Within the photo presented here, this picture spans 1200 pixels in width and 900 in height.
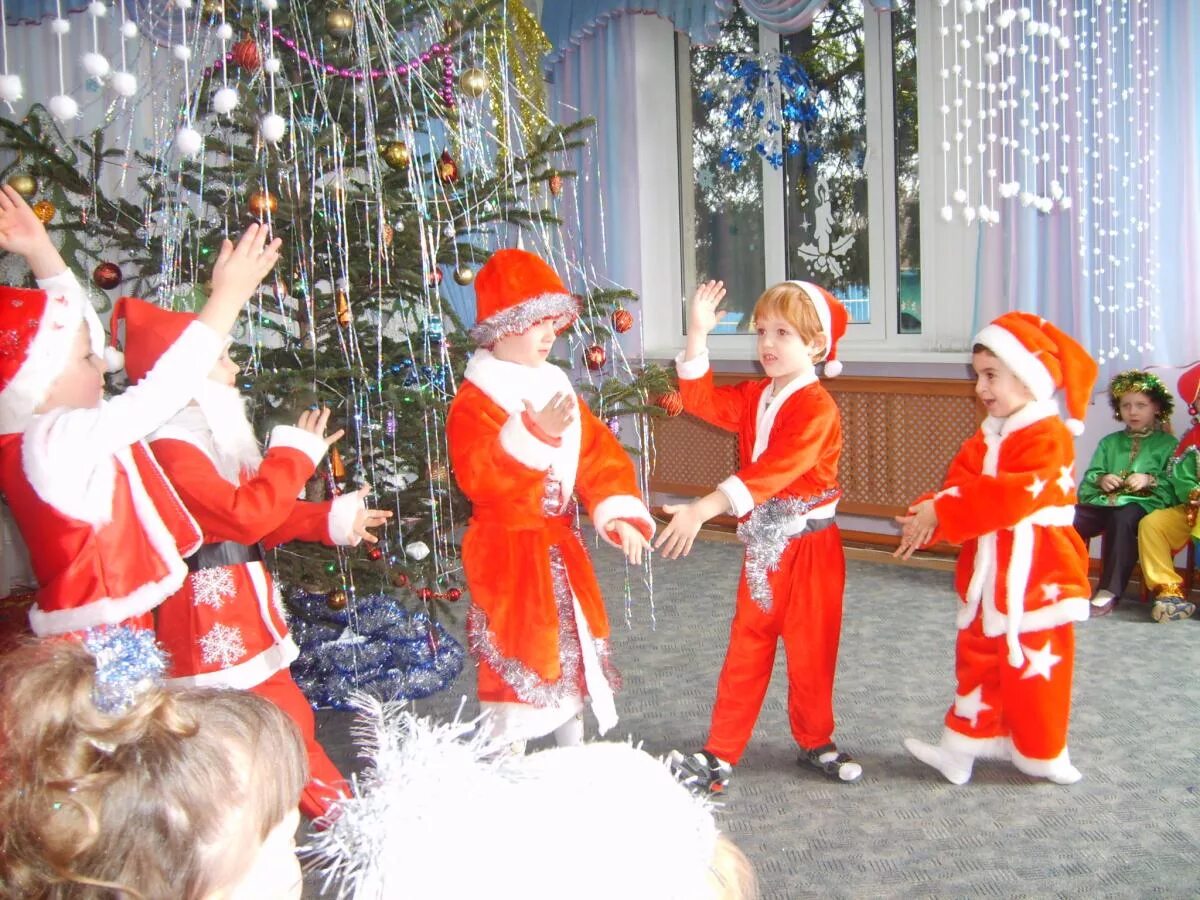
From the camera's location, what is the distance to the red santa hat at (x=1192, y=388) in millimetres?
3785

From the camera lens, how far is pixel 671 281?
588 cm

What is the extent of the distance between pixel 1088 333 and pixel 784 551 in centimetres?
232

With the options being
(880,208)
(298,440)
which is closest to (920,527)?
(298,440)

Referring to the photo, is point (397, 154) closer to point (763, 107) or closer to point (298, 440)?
point (298, 440)

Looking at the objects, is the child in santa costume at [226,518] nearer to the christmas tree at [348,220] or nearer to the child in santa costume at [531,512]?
the christmas tree at [348,220]

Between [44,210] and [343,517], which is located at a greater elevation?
[44,210]

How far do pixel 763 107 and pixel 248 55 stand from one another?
3.63 metres

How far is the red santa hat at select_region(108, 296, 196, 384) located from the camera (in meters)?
1.94

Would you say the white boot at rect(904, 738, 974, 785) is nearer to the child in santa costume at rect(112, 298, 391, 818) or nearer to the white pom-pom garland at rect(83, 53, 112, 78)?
the child in santa costume at rect(112, 298, 391, 818)

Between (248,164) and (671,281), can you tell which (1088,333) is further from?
(248,164)

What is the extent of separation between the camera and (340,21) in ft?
7.55

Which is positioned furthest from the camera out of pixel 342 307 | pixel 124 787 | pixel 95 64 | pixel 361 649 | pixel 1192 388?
pixel 1192 388

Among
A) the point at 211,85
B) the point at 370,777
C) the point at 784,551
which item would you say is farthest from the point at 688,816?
the point at 211,85

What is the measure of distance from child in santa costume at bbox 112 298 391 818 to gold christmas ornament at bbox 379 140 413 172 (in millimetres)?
652
